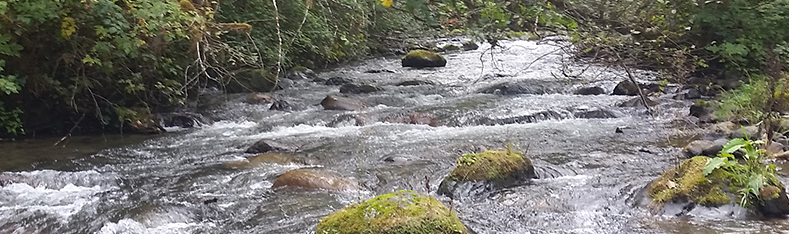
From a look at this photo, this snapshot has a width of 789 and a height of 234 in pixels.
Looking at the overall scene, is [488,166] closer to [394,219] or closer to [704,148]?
[394,219]

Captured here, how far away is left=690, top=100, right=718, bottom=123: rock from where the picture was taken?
9.07m

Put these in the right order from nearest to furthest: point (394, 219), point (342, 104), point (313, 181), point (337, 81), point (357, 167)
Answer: point (394, 219) < point (313, 181) < point (357, 167) < point (342, 104) < point (337, 81)

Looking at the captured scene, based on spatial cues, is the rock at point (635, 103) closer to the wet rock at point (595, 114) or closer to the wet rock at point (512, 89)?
the wet rock at point (595, 114)

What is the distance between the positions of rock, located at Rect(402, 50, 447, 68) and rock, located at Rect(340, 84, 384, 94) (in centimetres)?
421

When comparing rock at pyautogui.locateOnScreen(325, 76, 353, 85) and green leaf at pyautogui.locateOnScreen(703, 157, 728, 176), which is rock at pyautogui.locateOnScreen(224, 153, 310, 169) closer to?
green leaf at pyautogui.locateOnScreen(703, 157, 728, 176)

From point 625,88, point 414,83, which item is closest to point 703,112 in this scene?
point 625,88

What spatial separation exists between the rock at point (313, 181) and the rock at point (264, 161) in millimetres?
834

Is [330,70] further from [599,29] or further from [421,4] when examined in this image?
[421,4]

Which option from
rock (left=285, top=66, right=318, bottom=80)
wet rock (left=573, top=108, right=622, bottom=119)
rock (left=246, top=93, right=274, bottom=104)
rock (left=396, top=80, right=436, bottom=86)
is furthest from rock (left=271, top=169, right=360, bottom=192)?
rock (left=285, top=66, right=318, bottom=80)

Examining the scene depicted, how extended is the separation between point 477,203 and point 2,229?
3630mm

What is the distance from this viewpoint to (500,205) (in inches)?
219

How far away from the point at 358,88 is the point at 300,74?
2.28 metres

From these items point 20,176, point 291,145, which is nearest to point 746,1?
point 291,145

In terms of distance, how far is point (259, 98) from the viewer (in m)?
11.4
